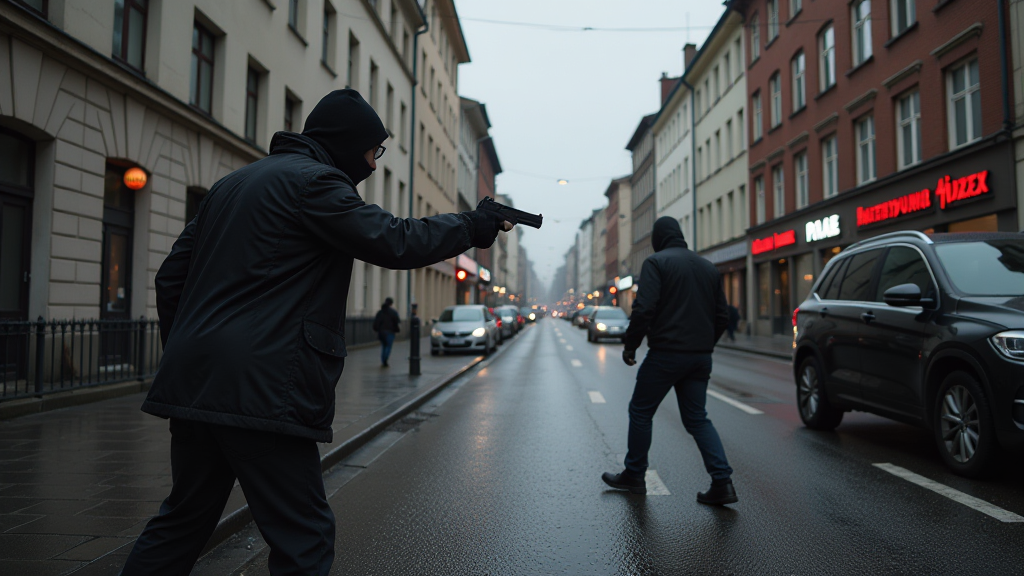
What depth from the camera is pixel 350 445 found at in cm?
664

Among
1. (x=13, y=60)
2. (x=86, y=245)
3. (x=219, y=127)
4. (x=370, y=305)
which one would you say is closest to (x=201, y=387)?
(x=13, y=60)

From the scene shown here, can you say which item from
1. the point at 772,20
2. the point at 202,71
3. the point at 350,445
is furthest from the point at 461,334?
the point at 772,20

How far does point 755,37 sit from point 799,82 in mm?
5681

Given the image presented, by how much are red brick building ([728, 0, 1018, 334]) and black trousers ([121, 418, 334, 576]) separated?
673 inches

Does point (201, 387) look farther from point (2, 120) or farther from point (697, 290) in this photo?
point (2, 120)

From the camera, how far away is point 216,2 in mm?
13688

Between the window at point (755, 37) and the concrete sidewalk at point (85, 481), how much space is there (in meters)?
27.9

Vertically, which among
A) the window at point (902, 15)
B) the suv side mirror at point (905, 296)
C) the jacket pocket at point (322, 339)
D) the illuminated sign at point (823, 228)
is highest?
the window at point (902, 15)

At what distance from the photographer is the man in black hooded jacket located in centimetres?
210

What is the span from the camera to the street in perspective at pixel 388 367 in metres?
2.19

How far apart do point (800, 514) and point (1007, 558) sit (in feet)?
3.68

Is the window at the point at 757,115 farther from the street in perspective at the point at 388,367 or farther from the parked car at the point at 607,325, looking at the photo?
the street in perspective at the point at 388,367

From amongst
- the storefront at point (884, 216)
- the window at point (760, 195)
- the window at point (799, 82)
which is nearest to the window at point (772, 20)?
the window at point (799, 82)

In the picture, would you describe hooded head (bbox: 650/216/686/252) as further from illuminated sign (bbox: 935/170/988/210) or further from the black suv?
illuminated sign (bbox: 935/170/988/210)
